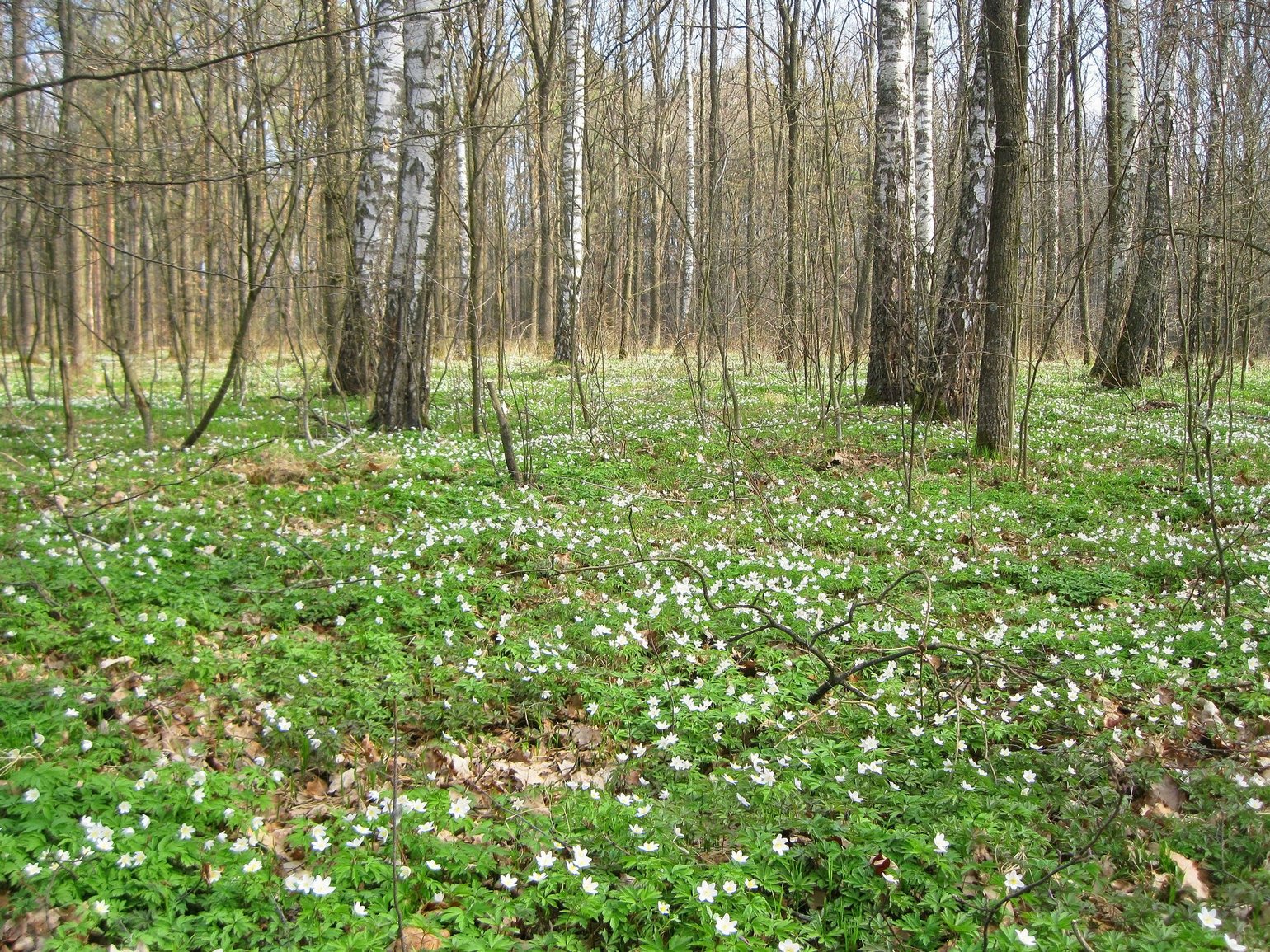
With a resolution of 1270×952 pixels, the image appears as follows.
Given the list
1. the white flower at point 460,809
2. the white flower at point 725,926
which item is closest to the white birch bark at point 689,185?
the white flower at point 460,809

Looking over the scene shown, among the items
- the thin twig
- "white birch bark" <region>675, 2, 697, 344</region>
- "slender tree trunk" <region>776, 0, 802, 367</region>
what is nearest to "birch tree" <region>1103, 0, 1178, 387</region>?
"slender tree trunk" <region>776, 0, 802, 367</region>

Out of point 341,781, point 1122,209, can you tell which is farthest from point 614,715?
point 1122,209

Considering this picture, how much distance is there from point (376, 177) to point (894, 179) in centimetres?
736

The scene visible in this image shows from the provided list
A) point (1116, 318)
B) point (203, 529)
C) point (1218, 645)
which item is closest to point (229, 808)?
point (203, 529)

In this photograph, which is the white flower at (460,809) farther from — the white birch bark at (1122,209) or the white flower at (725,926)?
the white birch bark at (1122,209)

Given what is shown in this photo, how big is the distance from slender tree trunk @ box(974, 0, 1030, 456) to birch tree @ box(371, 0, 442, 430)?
6.45m

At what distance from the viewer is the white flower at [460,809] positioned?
2.95m

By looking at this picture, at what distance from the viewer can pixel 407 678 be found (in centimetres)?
420

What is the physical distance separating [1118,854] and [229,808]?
3.35 metres

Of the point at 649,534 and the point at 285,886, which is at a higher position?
the point at 649,534

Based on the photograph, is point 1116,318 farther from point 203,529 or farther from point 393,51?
point 203,529

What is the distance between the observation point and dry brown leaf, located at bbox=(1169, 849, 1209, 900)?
265 cm

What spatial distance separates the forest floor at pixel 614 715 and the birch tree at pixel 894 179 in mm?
4388

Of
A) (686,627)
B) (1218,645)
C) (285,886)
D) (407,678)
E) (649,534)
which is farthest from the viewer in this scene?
(649,534)
